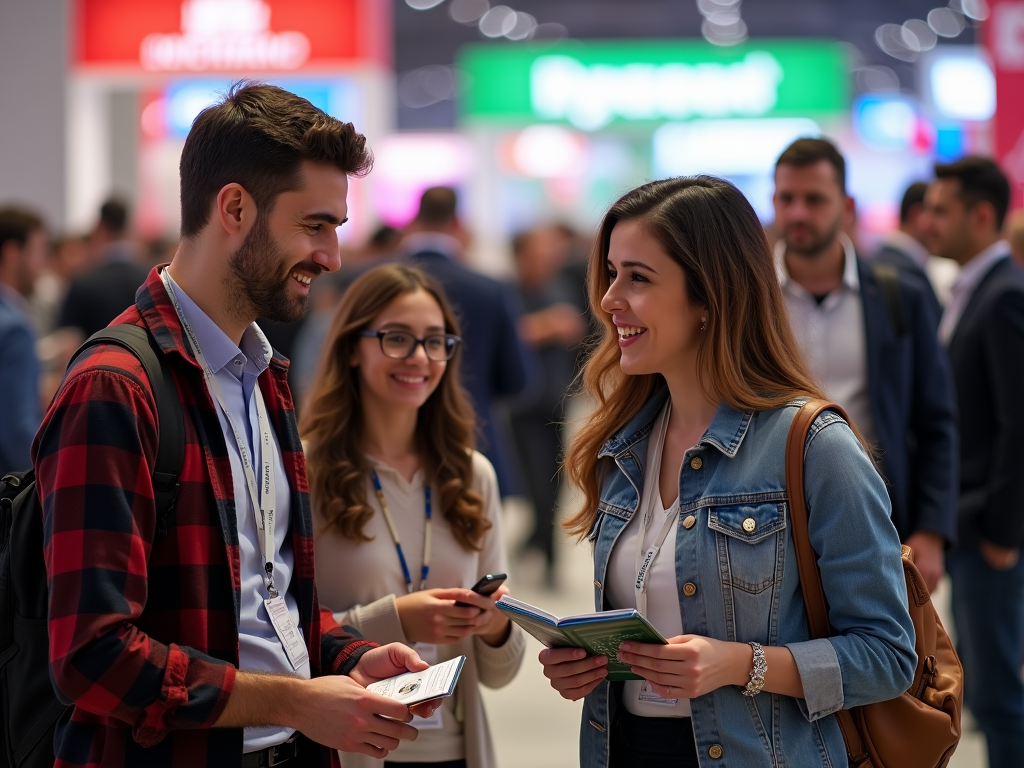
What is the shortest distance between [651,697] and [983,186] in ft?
9.55

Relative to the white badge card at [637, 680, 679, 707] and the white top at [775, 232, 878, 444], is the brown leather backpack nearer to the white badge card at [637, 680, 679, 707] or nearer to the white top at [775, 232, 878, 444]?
the white badge card at [637, 680, 679, 707]

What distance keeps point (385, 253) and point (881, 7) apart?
17.4 metres

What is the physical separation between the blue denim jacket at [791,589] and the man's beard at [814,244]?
163 cm

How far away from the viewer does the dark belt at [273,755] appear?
1.76 m

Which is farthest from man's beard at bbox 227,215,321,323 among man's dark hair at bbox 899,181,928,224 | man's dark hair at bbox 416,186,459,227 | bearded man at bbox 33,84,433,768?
man's dark hair at bbox 899,181,928,224

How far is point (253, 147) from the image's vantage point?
5.75 feet

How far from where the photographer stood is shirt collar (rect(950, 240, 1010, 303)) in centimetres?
387

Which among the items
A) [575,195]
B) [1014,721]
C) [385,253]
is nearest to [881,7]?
[575,195]

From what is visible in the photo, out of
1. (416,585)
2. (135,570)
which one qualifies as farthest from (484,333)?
(135,570)

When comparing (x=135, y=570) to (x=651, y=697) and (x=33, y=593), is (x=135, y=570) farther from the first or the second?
(x=651, y=697)


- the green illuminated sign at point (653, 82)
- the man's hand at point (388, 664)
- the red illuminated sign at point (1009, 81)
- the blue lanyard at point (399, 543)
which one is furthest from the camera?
the green illuminated sign at point (653, 82)

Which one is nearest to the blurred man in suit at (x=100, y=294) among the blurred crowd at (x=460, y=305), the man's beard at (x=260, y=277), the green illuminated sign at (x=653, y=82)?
the blurred crowd at (x=460, y=305)

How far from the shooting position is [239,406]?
1.88 m

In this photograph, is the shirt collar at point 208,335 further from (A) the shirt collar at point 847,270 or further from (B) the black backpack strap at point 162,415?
(A) the shirt collar at point 847,270
